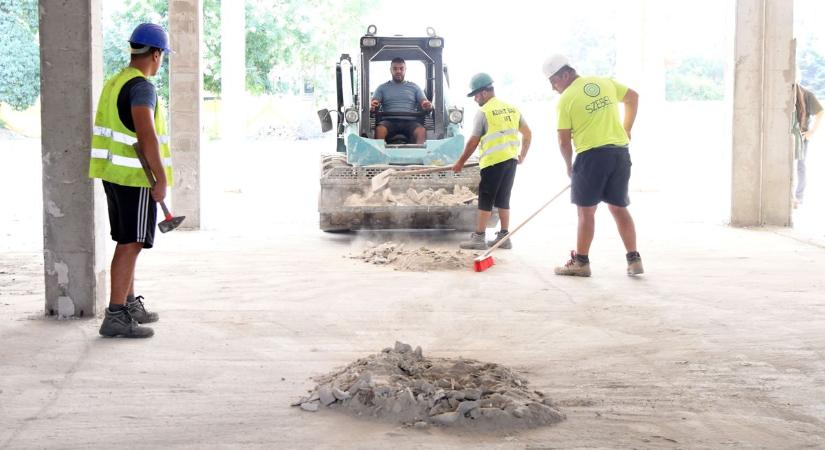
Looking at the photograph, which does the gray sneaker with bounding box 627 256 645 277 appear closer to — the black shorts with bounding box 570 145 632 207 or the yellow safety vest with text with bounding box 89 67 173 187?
the black shorts with bounding box 570 145 632 207

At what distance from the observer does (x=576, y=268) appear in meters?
8.88

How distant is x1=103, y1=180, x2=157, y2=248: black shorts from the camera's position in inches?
241

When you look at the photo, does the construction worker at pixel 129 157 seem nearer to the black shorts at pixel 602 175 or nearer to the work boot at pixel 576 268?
the black shorts at pixel 602 175

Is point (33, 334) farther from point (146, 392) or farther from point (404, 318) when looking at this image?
point (404, 318)

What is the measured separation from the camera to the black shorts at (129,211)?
20.1 ft

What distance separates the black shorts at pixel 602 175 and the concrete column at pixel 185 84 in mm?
5746

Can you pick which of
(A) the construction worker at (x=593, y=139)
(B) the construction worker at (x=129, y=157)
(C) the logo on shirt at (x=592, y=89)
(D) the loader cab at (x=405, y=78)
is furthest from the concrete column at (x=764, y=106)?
(B) the construction worker at (x=129, y=157)

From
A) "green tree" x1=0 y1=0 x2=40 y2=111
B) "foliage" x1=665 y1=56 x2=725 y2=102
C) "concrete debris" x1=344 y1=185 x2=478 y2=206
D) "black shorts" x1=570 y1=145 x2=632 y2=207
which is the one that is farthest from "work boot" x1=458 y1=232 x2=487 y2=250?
"foliage" x1=665 y1=56 x2=725 y2=102

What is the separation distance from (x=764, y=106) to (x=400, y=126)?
15.4 feet

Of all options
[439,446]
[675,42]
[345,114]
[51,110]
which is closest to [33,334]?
[51,110]

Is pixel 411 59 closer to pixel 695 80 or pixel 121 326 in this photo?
pixel 121 326

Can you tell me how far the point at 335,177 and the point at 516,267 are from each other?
2.79 meters

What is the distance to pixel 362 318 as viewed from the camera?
6.95m

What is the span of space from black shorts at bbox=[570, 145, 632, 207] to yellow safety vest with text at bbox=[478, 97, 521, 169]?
5.55 feet
